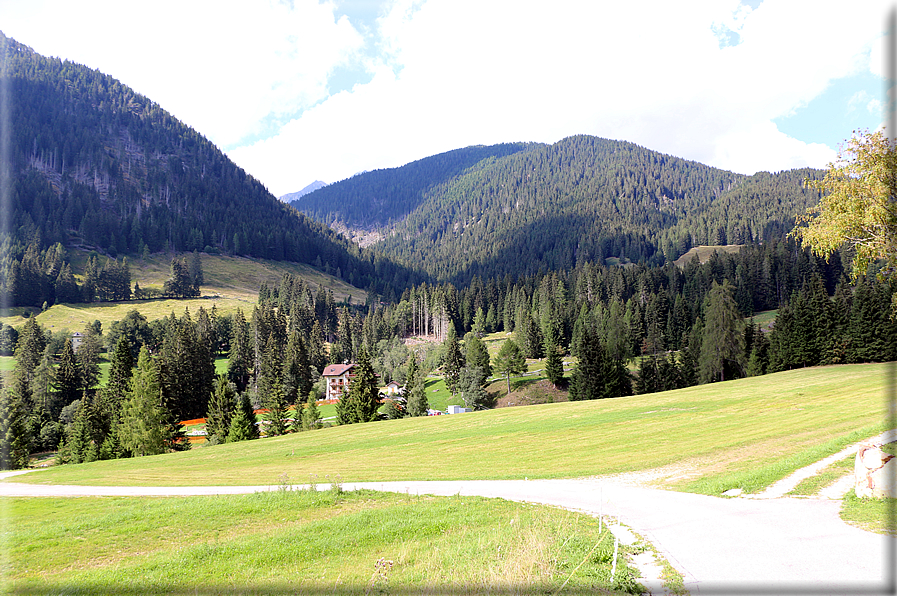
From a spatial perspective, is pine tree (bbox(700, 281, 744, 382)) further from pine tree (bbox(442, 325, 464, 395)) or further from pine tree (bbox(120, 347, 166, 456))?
pine tree (bbox(120, 347, 166, 456))

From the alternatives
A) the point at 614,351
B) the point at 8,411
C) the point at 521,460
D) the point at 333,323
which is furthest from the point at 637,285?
the point at 8,411

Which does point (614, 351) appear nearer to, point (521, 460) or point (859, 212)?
point (521, 460)

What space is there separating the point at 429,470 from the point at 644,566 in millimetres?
18728

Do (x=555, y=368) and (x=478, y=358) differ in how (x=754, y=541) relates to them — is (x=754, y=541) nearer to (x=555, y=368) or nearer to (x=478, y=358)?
(x=555, y=368)

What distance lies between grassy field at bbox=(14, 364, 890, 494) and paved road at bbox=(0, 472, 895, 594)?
10.4 feet

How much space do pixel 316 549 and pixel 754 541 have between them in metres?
9.79

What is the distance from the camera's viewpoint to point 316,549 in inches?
460

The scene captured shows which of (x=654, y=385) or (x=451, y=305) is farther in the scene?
(x=451, y=305)

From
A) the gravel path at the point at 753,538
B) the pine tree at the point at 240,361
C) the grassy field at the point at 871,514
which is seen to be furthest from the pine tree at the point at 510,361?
the grassy field at the point at 871,514

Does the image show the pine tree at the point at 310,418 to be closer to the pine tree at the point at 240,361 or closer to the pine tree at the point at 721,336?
the pine tree at the point at 240,361

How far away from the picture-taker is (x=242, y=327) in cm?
11006

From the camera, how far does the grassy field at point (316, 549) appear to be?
8742 millimetres

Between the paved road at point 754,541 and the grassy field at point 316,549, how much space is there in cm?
139

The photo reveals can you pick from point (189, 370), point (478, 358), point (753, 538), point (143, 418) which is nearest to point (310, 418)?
point (143, 418)
